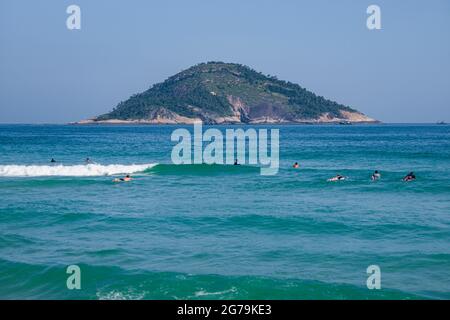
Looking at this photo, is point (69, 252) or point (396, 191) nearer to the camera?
point (69, 252)

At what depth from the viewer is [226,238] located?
2000cm

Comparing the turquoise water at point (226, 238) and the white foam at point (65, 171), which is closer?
the turquoise water at point (226, 238)

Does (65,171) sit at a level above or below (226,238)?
above

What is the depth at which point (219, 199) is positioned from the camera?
29656 mm

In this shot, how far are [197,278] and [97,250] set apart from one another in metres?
4.97

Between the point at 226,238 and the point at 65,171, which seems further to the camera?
the point at 65,171

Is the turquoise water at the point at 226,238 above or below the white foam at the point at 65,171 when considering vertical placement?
below

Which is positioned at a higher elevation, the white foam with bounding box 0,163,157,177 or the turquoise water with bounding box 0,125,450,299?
the white foam with bounding box 0,163,157,177

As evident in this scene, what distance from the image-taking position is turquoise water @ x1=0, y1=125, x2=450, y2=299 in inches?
581

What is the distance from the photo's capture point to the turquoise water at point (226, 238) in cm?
1477
